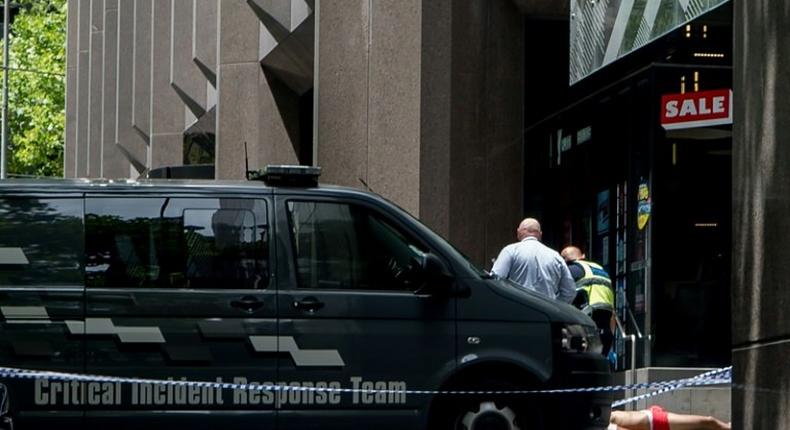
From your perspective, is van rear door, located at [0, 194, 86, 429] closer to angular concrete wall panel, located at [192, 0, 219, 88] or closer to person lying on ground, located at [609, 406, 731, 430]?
person lying on ground, located at [609, 406, 731, 430]

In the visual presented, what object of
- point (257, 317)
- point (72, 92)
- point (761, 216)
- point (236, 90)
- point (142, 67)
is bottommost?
point (257, 317)

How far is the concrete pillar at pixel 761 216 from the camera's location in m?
8.71

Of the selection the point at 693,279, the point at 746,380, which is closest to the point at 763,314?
the point at 746,380

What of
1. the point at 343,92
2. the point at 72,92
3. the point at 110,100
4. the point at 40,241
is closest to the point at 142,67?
the point at 110,100

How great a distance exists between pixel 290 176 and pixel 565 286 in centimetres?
448

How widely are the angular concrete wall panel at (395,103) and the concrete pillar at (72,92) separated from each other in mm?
35215

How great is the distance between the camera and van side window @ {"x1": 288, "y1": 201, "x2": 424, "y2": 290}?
11.2m

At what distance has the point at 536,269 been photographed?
1501 centimetres

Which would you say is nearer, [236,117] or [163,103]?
[236,117]

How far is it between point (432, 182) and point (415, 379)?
8950mm

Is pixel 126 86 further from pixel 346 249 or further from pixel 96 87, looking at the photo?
pixel 346 249

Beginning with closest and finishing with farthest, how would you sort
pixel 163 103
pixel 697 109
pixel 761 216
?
pixel 761 216 < pixel 697 109 < pixel 163 103

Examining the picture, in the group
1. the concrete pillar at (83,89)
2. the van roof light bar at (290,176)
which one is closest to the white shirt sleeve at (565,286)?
the van roof light bar at (290,176)

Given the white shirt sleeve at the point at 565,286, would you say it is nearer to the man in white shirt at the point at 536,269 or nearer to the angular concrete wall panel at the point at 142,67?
the man in white shirt at the point at 536,269
